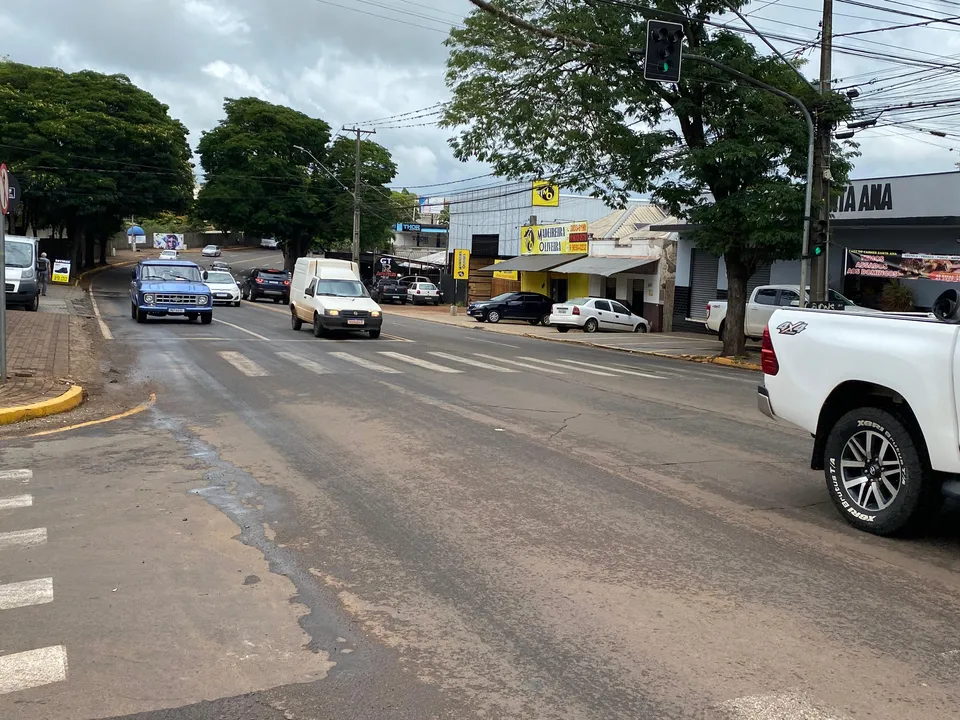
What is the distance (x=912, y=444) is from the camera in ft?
19.1

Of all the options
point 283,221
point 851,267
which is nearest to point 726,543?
point 851,267

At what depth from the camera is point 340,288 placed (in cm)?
2445

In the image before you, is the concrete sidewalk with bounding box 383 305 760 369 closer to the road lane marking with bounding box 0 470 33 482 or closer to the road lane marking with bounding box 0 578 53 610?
the road lane marking with bounding box 0 470 33 482

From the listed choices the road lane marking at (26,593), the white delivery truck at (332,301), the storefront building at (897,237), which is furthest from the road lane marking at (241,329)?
the road lane marking at (26,593)

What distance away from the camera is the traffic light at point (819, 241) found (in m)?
19.5

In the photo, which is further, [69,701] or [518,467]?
[518,467]

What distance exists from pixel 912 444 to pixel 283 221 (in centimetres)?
5758

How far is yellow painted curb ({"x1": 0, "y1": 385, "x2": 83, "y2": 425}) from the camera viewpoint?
10.1m

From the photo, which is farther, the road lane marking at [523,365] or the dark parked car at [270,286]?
the dark parked car at [270,286]

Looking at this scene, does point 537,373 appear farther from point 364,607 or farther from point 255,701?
point 255,701

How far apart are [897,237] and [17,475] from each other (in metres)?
25.1

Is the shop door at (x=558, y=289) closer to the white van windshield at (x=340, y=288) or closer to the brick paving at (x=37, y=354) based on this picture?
the white van windshield at (x=340, y=288)

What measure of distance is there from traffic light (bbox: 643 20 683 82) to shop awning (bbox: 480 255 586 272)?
89.5 ft

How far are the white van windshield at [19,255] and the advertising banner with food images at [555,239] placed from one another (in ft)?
81.4
